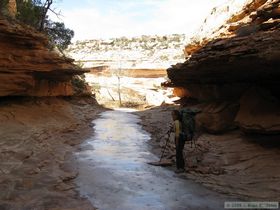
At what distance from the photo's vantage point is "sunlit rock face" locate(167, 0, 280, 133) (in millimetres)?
9969

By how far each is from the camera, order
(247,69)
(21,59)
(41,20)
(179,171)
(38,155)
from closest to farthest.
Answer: (179,171)
(38,155)
(247,69)
(21,59)
(41,20)

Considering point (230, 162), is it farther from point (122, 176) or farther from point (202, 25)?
point (202, 25)

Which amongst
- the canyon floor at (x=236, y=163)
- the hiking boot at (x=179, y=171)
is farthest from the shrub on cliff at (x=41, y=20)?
the hiking boot at (x=179, y=171)

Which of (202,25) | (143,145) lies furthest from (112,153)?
(202,25)

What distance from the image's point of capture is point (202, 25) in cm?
2169

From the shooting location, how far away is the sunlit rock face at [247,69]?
9.97m

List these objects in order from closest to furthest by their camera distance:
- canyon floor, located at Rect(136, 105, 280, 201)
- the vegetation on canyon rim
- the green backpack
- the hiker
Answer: canyon floor, located at Rect(136, 105, 280, 201) → the hiker → the green backpack → the vegetation on canyon rim

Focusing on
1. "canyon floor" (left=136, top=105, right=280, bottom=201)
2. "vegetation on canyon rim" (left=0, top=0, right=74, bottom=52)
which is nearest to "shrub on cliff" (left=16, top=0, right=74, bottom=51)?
"vegetation on canyon rim" (left=0, top=0, right=74, bottom=52)

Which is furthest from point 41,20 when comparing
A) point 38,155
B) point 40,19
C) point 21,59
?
point 38,155

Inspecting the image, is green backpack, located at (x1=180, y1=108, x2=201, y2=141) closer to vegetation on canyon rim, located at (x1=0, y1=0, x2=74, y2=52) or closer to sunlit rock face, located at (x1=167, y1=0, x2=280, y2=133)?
sunlit rock face, located at (x1=167, y1=0, x2=280, y2=133)

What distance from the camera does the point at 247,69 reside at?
426 inches

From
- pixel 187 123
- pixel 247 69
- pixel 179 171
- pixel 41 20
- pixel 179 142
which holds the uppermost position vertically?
pixel 41 20

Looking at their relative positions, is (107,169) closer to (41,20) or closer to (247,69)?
(247,69)

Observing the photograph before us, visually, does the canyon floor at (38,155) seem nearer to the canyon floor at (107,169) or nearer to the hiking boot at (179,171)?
the canyon floor at (107,169)
